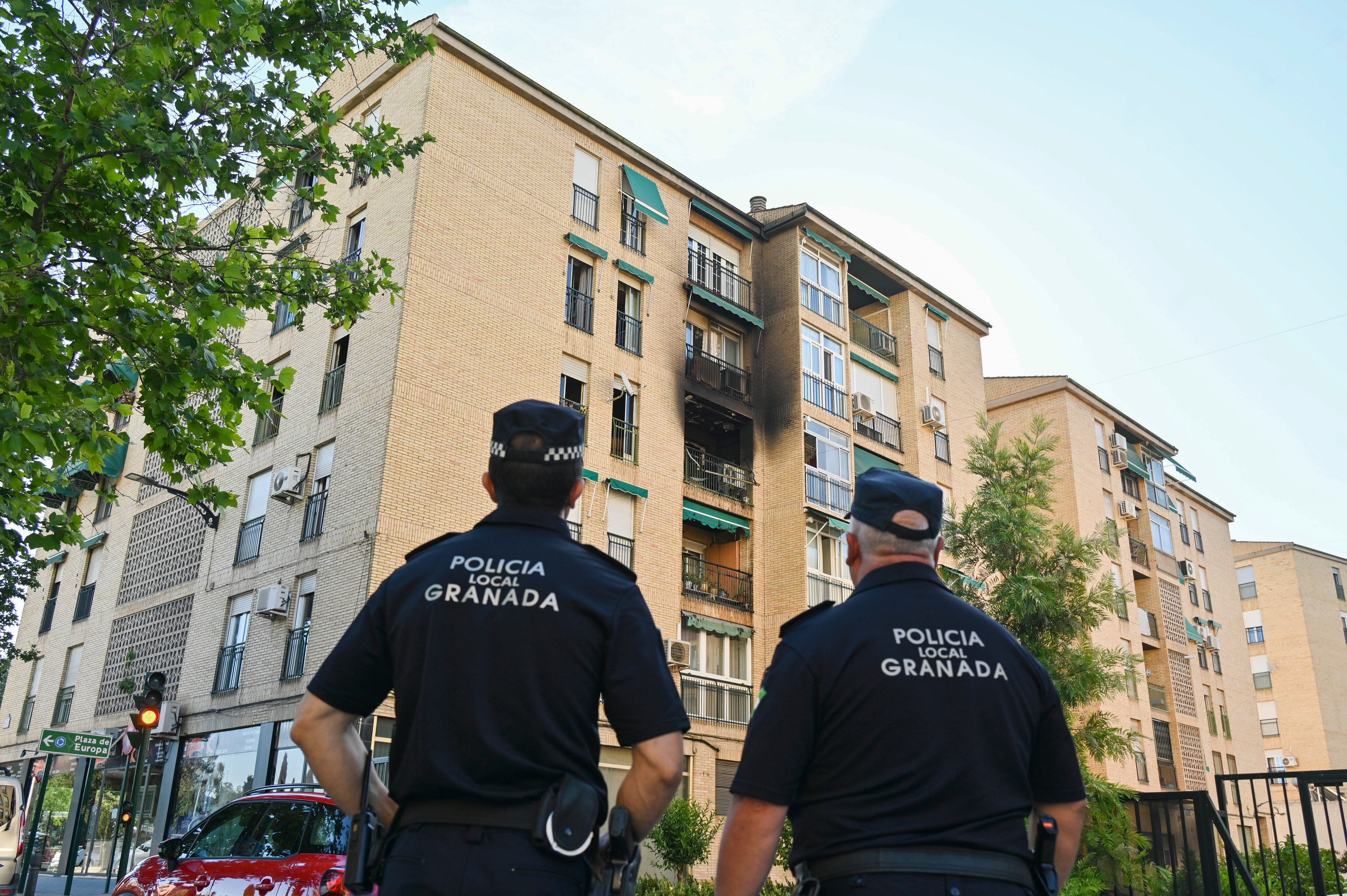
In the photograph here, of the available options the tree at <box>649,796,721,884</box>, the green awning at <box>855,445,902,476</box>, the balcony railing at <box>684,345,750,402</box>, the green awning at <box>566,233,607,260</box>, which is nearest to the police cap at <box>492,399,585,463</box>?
the tree at <box>649,796,721,884</box>

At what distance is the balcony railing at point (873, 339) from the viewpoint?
3303cm

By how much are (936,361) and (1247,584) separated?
36.6 meters

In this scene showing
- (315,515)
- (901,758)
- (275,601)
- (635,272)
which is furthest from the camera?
(635,272)

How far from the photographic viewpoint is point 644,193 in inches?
1091

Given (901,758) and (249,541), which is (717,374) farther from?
(901,758)

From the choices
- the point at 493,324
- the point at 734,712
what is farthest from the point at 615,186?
the point at 734,712

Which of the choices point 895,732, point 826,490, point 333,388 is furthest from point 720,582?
point 895,732

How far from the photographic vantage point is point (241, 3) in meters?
10.1

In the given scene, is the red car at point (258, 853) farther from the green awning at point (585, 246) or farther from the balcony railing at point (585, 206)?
the balcony railing at point (585, 206)

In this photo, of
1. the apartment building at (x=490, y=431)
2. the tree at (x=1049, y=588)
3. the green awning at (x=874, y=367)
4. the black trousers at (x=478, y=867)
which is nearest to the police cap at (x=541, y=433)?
the black trousers at (x=478, y=867)

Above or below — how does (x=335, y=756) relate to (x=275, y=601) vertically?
below

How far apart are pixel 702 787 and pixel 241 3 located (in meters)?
19.3

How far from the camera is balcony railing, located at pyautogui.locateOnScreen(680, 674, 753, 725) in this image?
82.5 ft

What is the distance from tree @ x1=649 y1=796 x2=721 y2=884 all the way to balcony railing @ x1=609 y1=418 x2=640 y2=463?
317 inches
